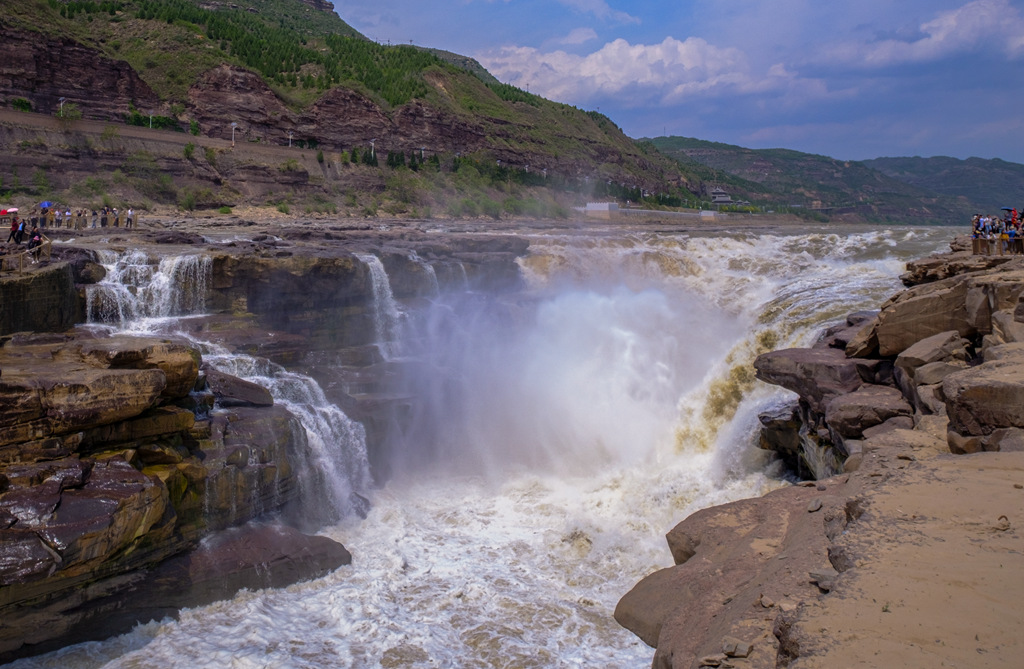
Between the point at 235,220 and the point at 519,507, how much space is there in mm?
25035

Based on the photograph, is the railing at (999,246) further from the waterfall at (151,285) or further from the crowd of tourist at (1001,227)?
the waterfall at (151,285)

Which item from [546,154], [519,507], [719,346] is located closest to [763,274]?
[719,346]

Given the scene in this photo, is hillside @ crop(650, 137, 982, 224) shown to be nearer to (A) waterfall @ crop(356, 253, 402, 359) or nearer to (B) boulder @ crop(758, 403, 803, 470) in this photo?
(A) waterfall @ crop(356, 253, 402, 359)

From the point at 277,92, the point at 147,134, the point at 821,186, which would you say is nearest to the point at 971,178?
the point at 821,186

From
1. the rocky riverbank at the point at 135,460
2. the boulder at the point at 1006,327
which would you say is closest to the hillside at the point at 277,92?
the rocky riverbank at the point at 135,460

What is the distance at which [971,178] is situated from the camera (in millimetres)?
151750

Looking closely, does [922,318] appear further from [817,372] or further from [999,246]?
[999,246]

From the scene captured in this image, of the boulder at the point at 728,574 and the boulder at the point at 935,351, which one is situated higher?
the boulder at the point at 935,351

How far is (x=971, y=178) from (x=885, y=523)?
17681cm

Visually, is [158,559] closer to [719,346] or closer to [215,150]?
[719,346]

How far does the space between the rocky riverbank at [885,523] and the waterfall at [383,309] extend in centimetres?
1020

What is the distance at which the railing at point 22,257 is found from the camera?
1366cm

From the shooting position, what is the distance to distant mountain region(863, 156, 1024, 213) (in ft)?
431

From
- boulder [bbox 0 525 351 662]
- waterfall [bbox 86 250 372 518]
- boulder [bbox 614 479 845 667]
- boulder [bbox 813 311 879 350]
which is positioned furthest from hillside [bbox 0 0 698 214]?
boulder [bbox 614 479 845 667]
